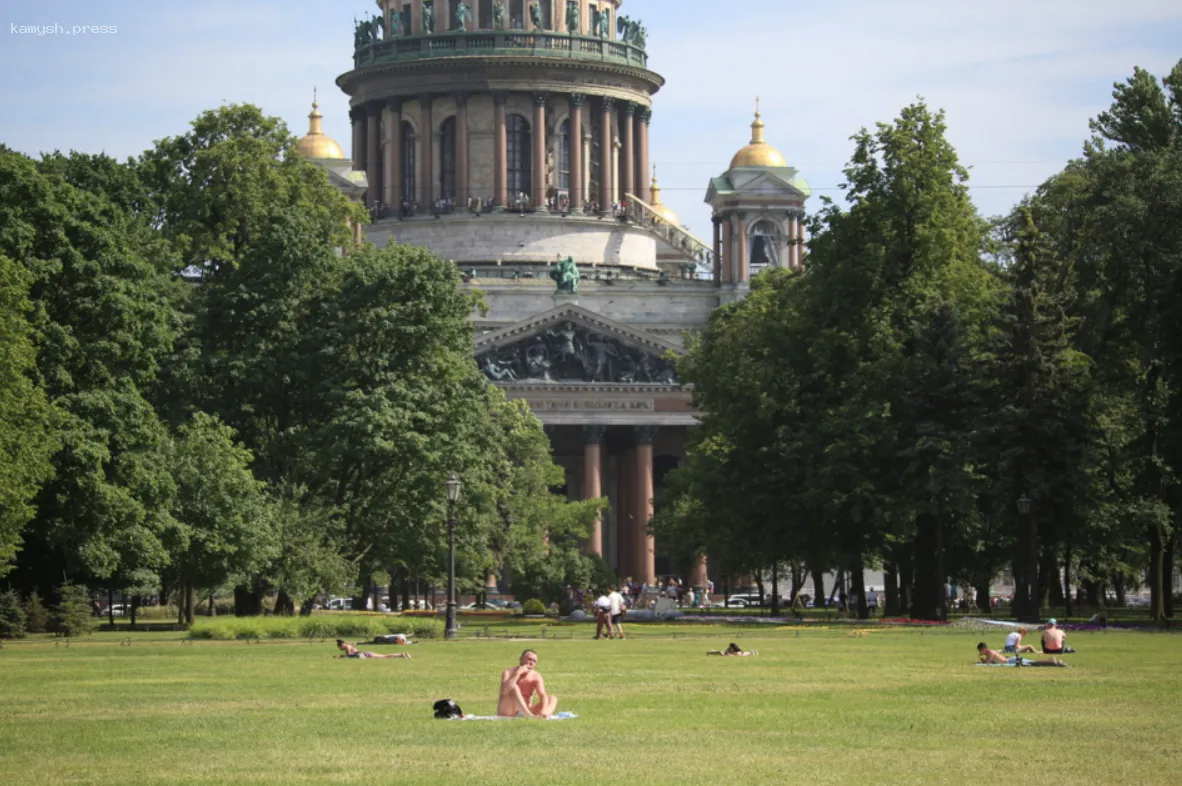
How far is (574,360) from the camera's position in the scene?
12275cm

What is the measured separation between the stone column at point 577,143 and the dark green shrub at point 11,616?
9250 cm

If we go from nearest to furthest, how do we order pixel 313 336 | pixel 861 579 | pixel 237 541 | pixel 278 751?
1. pixel 278 751
2. pixel 237 541
3. pixel 313 336
4. pixel 861 579

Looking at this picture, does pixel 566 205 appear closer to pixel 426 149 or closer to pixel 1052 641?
pixel 426 149

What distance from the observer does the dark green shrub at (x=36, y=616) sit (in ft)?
174

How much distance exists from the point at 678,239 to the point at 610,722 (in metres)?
128

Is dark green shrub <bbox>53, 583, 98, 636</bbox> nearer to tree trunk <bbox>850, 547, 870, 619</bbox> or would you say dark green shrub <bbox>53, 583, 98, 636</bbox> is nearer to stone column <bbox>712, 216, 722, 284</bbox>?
tree trunk <bbox>850, 547, 870, 619</bbox>

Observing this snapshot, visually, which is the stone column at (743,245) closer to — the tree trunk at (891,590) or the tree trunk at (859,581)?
the tree trunk at (891,590)

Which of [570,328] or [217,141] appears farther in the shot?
[570,328]

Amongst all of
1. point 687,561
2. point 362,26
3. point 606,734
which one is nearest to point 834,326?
point 687,561

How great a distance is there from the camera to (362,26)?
144500 millimetres

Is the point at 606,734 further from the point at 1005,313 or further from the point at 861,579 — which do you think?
the point at 861,579

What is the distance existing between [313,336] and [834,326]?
14981 millimetres

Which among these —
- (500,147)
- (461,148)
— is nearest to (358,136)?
(461,148)

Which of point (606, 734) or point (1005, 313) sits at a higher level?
point (1005, 313)
